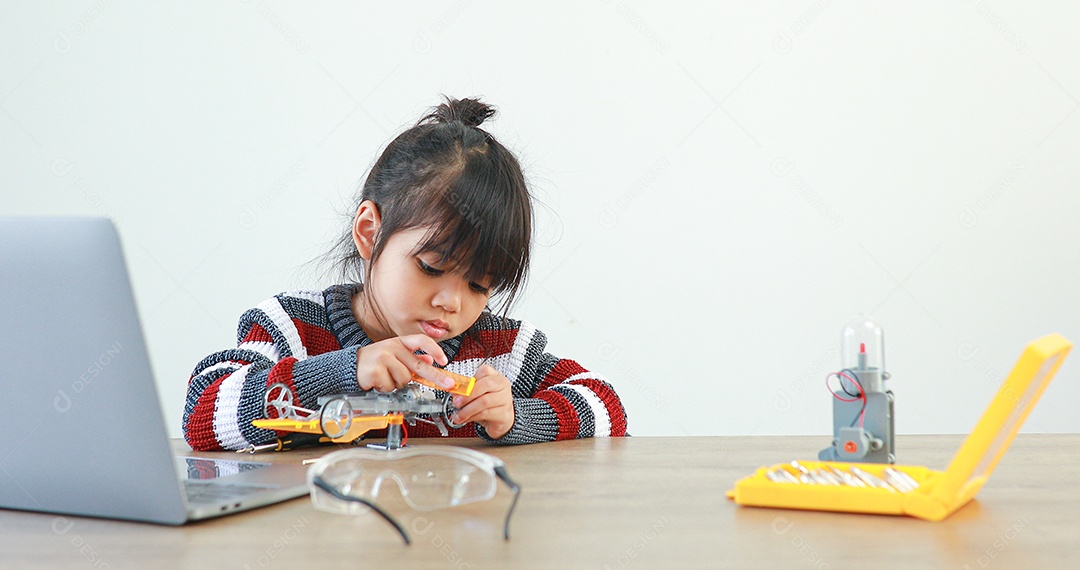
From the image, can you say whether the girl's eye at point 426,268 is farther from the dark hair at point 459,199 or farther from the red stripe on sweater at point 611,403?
the red stripe on sweater at point 611,403

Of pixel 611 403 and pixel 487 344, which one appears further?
pixel 487 344

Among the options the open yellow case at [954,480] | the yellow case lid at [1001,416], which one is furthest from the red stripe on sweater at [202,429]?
the yellow case lid at [1001,416]

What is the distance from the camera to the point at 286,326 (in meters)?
1.30

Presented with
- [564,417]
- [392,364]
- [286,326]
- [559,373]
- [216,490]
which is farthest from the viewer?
[559,373]

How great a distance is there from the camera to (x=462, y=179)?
1258mm

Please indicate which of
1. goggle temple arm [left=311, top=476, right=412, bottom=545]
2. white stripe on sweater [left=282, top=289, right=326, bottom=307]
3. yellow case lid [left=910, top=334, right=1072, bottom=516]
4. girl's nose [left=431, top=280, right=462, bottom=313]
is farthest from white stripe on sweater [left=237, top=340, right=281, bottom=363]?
yellow case lid [left=910, top=334, right=1072, bottom=516]

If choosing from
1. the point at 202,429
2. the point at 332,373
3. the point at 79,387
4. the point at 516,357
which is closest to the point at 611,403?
the point at 516,357

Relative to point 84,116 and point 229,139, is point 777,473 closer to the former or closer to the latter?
point 229,139

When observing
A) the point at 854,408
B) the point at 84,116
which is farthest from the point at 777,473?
the point at 84,116

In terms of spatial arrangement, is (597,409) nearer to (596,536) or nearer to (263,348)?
(263,348)

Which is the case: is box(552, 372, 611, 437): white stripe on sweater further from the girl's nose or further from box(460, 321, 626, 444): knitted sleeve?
the girl's nose

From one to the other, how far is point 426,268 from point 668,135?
3.72ft

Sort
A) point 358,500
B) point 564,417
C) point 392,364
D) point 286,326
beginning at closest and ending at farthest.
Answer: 1. point 358,500
2. point 392,364
3. point 564,417
4. point 286,326

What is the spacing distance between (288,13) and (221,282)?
669 mm
